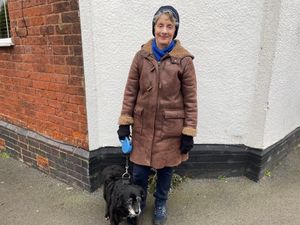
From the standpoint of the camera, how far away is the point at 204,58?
320cm

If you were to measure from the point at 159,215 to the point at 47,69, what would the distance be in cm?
196

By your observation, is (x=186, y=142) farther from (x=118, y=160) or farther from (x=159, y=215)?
(x=118, y=160)

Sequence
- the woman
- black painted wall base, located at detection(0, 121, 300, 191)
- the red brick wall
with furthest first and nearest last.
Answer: black painted wall base, located at detection(0, 121, 300, 191), the red brick wall, the woman

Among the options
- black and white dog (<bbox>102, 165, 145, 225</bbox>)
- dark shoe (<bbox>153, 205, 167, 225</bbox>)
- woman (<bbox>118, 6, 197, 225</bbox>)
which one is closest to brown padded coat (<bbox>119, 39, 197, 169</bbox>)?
woman (<bbox>118, 6, 197, 225</bbox>)

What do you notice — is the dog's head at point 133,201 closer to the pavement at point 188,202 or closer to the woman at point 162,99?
the woman at point 162,99

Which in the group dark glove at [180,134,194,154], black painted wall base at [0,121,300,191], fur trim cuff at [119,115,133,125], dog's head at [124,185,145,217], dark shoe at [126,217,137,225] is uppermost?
fur trim cuff at [119,115,133,125]

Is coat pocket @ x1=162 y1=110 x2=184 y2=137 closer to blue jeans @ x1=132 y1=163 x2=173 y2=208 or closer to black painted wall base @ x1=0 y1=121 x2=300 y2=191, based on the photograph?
blue jeans @ x1=132 y1=163 x2=173 y2=208

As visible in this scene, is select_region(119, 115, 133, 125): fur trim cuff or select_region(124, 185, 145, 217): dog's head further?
select_region(119, 115, 133, 125): fur trim cuff

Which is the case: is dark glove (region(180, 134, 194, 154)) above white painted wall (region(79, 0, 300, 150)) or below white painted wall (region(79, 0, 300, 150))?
below

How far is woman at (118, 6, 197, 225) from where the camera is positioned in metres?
2.43

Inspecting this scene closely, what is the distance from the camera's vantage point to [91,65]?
3.05 metres

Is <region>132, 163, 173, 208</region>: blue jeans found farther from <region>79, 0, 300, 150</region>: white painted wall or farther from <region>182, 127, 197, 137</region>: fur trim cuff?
<region>79, 0, 300, 150</region>: white painted wall

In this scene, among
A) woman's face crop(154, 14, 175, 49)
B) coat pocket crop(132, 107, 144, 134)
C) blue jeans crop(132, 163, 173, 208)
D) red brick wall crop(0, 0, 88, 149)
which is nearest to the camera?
woman's face crop(154, 14, 175, 49)

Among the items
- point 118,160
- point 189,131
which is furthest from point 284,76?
point 118,160
